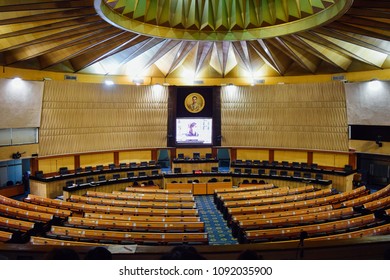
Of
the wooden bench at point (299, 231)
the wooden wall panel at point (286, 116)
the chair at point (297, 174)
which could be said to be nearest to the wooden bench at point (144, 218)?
the wooden bench at point (299, 231)

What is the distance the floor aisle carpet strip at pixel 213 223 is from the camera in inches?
405

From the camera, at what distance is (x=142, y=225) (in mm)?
9344

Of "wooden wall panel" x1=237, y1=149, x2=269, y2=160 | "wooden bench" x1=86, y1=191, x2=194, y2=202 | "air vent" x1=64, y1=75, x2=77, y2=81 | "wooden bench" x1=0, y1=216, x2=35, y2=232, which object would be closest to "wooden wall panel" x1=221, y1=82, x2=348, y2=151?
"wooden wall panel" x1=237, y1=149, x2=269, y2=160

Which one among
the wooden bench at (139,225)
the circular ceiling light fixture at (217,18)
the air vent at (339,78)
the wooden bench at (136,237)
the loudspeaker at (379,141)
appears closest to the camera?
the wooden bench at (136,237)

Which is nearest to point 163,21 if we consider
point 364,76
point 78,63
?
point 78,63

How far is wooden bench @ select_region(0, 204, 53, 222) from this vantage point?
33.2ft

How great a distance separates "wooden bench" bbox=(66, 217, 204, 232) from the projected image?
33.5 ft

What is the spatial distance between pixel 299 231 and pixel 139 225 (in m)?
4.50

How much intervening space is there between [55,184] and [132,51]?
7.78 m

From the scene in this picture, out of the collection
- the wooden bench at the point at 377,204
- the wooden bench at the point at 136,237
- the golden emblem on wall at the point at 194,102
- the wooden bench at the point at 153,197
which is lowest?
the wooden bench at the point at 136,237

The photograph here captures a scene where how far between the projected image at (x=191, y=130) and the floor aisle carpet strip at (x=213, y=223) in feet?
14.7

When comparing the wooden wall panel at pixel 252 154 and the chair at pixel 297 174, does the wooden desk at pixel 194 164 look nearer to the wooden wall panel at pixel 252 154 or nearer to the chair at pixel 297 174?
the wooden wall panel at pixel 252 154

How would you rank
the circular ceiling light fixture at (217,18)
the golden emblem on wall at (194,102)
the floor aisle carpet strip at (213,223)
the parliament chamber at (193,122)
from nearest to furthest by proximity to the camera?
the parliament chamber at (193,122), the floor aisle carpet strip at (213,223), the circular ceiling light fixture at (217,18), the golden emblem on wall at (194,102)

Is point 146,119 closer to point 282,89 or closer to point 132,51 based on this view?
point 132,51
